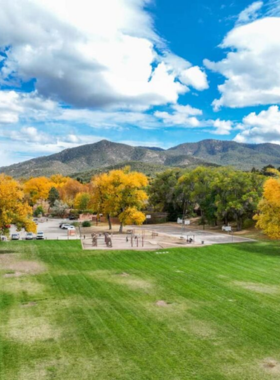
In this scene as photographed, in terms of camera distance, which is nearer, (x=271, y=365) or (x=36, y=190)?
(x=271, y=365)

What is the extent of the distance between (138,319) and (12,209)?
63.0 ft

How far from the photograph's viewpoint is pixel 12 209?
105 ft

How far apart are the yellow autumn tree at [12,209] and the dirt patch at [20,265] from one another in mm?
2956

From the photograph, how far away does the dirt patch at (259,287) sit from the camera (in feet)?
73.1

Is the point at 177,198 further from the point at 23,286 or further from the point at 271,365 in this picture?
the point at 271,365

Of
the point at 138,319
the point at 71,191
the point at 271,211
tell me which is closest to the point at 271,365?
the point at 138,319

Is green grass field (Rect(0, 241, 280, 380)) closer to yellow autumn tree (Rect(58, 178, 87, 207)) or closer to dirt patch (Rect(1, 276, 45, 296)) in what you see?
dirt patch (Rect(1, 276, 45, 296))

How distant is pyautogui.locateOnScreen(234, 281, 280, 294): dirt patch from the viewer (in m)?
22.3

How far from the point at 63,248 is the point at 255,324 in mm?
23865

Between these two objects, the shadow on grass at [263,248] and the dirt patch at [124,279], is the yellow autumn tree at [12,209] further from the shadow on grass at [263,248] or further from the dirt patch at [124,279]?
the shadow on grass at [263,248]

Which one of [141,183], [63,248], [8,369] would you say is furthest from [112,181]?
[8,369]

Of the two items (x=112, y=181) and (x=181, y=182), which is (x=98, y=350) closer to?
(x=112, y=181)

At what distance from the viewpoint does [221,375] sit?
12227mm

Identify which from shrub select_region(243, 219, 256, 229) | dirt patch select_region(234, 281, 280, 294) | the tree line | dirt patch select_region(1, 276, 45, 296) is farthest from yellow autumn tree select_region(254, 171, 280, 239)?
dirt patch select_region(1, 276, 45, 296)
